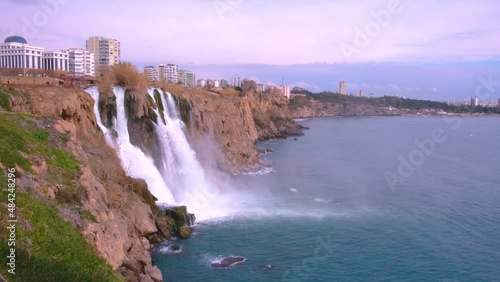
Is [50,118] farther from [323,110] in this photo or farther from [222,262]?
[323,110]

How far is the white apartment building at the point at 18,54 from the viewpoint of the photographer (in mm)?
50406

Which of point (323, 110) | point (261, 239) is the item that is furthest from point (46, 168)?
point (323, 110)

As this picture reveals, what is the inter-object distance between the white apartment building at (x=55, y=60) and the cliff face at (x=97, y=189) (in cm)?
4320

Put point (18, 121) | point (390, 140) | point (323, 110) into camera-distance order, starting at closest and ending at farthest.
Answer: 1. point (18, 121)
2. point (390, 140)
3. point (323, 110)

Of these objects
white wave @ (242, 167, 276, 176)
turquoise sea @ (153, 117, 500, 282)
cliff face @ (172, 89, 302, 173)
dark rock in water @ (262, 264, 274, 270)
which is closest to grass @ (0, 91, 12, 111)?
turquoise sea @ (153, 117, 500, 282)

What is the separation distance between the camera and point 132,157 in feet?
78.5

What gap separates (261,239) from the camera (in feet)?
64.3

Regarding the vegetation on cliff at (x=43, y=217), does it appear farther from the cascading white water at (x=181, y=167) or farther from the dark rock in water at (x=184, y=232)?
the cascading white water at (x=181, y=167)

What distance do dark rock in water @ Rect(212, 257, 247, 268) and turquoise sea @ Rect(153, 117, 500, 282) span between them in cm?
27

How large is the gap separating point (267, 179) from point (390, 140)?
113 ft

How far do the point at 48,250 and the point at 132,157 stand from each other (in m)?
15.5

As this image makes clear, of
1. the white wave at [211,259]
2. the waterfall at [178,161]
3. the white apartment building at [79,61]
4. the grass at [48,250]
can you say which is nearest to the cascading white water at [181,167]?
the waterfall at [178,161]

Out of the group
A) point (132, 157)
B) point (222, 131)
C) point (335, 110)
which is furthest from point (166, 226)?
point (335, 110)

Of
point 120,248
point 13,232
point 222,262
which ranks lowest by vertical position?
point 222,262
